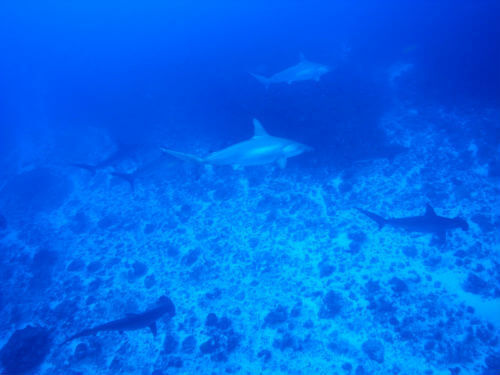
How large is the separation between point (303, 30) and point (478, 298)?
27619mm

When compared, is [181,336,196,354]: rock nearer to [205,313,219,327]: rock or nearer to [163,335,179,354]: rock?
[163,335,179,354]: rock

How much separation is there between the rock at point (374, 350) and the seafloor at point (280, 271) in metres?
0.03

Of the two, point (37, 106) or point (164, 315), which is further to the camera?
point (37, 106)

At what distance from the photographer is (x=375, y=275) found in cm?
935

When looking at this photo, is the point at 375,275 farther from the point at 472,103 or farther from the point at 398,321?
the point at 472,103

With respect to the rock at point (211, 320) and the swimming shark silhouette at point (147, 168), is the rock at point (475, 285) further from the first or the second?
the swimming shark silhouette at point (147, 168)

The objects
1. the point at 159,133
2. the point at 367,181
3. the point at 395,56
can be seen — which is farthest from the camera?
the point at 395,56

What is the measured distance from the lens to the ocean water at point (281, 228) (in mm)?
8367

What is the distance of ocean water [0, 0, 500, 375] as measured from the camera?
329 inches

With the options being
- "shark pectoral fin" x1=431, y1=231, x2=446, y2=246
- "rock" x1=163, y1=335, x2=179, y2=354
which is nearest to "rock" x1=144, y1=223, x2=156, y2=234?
"rock" x1=163, y1=335, x2=179, y2=354

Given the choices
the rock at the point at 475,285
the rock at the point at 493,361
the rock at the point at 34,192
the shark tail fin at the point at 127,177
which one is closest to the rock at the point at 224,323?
the rock at the point at 493,361

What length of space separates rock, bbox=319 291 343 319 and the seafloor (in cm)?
3

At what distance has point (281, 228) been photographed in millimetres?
11117

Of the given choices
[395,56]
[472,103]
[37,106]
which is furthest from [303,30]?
[37,106]
